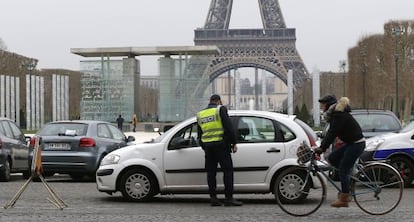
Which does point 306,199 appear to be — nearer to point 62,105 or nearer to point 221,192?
point 221,192

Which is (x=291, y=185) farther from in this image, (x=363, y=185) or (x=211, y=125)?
(x=211, y=125)

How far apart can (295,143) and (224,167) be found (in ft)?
3.77

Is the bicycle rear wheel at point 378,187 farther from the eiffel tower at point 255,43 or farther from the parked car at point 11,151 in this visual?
the eiffel tower at point 255,43

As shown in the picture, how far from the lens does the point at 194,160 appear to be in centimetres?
1094

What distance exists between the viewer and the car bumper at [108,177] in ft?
36.7

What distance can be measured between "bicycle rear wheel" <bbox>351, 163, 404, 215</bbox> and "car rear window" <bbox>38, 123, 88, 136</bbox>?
726 cm

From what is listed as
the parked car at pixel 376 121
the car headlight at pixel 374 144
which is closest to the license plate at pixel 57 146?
the car headlight at pixel 374 144

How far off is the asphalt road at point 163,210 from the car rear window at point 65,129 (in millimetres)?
2605

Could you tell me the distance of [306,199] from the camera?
998 cm

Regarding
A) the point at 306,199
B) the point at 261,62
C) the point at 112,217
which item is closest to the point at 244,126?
the point at 306,199

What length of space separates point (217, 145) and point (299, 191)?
131 centimetres

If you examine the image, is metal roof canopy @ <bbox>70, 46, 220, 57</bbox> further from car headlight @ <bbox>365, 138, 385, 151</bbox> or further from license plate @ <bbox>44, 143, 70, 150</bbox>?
car headlight @ <bbox>365, 138, 385, 151</bbox>

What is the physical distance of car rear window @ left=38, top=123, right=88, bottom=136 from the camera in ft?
49.6

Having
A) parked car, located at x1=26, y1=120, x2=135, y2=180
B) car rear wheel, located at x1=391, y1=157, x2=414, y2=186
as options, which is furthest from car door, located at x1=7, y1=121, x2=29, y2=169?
car rear wheel, located at x1=391, y1=157, x2=414, y2=186
